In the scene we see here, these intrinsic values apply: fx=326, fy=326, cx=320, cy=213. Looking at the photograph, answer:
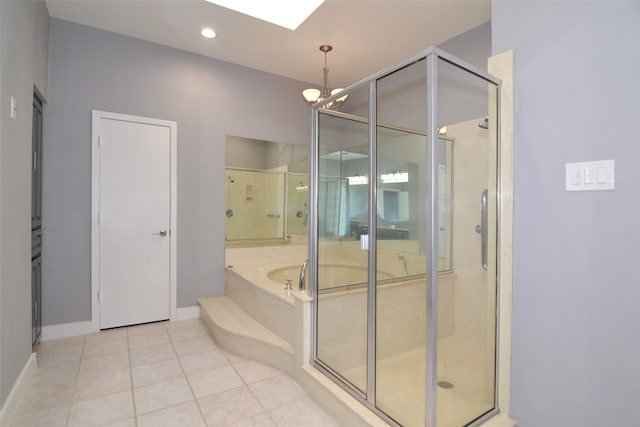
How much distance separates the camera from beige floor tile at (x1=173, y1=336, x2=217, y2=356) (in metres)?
2.66

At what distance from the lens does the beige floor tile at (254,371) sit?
2.25 metres

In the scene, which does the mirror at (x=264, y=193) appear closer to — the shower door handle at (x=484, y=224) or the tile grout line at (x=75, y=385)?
the tile grout line at (x=75, y=385)

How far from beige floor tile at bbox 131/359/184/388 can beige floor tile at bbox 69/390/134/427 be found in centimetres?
17

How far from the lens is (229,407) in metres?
1.92

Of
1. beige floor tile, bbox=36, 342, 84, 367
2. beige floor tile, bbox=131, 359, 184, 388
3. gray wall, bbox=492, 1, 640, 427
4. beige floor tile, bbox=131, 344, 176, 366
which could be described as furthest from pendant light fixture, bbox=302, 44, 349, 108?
beige floor tile, bbox=36, 342, 84, 367

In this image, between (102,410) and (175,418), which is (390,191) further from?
(102,410)

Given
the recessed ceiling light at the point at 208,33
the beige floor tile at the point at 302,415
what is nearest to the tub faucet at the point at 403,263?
the beige floor tile at the point at 302,415

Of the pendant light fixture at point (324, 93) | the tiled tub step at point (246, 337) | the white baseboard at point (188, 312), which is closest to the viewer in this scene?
the pendant light fixture at point (324, 93)

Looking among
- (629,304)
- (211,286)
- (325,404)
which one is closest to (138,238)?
(211,286)

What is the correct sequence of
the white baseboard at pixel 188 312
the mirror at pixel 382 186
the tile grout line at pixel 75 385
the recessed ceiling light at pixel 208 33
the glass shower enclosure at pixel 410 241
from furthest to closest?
the white baseboard at pixel 188 312 → the recessed ceiling light at pixel 208 33 → the mirror at pixel 382 186 → the tile grout line at pixel 75 385 → the glass shower enclosure at pixel 410 241

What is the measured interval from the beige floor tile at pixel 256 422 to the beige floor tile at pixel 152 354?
1.05 m

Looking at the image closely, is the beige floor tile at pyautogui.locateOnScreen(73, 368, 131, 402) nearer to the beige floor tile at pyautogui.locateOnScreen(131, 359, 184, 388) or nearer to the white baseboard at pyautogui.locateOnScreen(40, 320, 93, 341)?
the beige floor tile at pyautogui.locateOnScreen(131, 359, 184, 388)

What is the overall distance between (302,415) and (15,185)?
2129 mm

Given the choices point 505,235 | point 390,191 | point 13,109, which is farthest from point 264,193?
point 505,235
